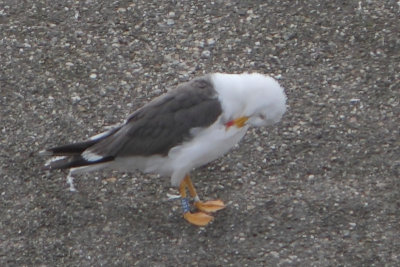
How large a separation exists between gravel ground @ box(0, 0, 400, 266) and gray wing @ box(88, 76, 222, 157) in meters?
0.49

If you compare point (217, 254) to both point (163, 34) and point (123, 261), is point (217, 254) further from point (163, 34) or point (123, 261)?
point (163, 34)

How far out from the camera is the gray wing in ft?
18.1

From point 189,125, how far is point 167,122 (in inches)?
5.2

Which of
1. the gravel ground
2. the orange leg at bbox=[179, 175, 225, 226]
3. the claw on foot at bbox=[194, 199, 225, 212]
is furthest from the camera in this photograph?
the claw on foot at bbox=[194, 199, 225, 212]

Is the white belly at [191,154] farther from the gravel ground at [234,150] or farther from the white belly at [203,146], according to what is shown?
the gravel ground at [234,150]

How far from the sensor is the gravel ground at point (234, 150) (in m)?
5.64

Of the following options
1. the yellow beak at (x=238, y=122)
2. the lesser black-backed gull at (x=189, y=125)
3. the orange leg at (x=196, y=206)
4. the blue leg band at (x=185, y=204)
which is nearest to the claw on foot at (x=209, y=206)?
the orange leg at (x=196, y=206)

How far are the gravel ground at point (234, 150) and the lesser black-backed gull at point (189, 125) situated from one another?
0.42 metres

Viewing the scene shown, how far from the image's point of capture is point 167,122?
554 cm

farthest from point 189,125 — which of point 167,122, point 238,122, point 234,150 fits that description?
point 234,150

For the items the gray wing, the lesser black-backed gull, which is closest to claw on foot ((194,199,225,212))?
the lesser black-backed gull

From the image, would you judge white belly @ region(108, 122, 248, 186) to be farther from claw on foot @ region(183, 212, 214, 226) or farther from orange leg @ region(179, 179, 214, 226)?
claw on foot @ region(183, 212, 214, 226)

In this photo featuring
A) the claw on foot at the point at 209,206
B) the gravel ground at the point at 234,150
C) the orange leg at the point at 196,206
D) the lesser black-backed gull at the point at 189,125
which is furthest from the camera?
the claw on foot at the point at 209,206

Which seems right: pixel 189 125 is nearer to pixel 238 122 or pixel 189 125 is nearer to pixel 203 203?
pixel 238 122
